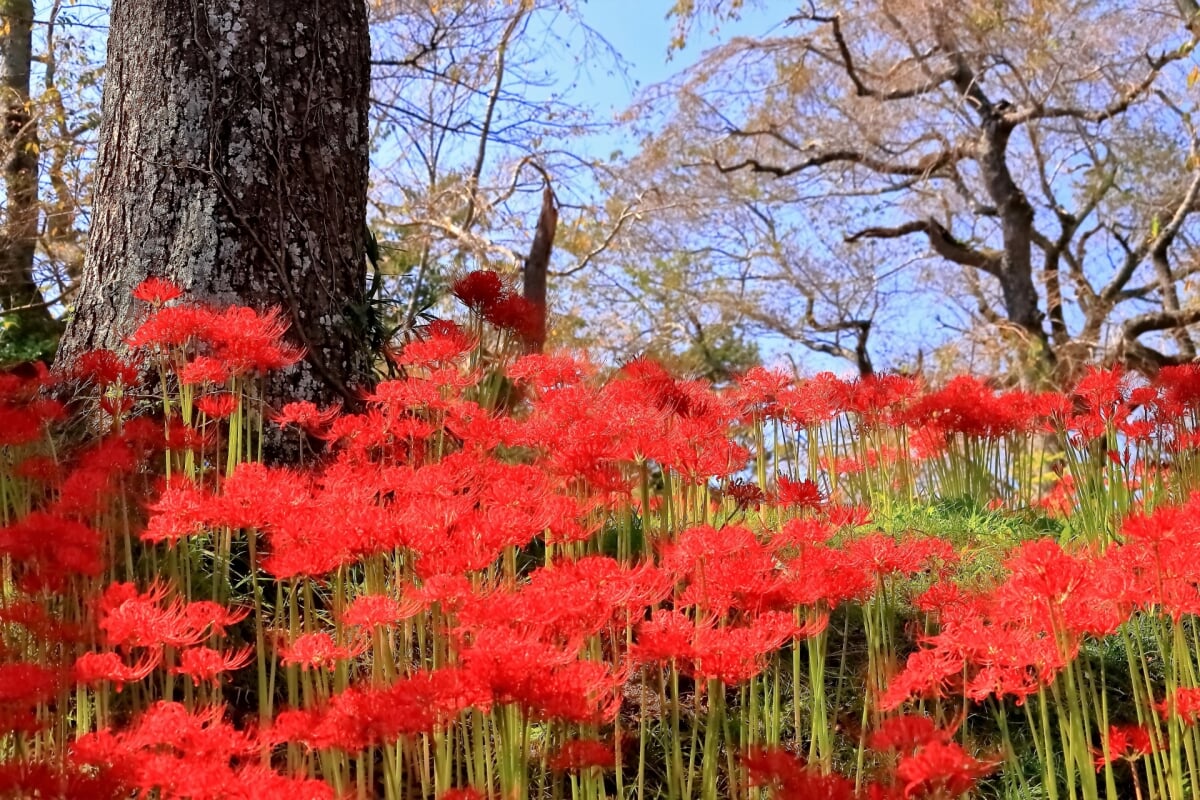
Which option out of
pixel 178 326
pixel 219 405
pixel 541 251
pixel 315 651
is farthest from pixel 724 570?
pixel 541 251

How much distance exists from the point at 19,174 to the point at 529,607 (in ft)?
28.2

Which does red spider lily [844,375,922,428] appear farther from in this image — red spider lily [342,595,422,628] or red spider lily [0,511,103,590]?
red spider lily [0,511,103,590]

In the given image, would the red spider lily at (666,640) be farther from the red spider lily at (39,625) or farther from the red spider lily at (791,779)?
the red spider lily at (39,625)

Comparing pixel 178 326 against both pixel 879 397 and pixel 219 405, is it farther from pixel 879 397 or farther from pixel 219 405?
pixel 879 397

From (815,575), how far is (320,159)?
2.30 m

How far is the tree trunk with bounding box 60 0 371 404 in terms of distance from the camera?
9.86 ft

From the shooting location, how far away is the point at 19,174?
26.6 feet

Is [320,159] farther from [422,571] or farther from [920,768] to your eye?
[920,768]

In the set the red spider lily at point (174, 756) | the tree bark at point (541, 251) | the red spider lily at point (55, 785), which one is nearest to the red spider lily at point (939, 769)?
the red spider lily at point (174, 756)

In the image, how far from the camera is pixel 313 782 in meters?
1.26

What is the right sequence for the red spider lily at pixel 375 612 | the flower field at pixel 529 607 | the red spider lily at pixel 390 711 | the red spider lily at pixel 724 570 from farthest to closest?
the red spider lily at pixel 724 570, the red spider lily at pixel 375 612, the flower field at pixel 529 607, the red spider lily at pixel 390 711

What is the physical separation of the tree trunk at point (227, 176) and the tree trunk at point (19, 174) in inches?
217

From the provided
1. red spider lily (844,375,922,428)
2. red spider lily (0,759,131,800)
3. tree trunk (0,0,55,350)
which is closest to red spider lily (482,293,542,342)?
red spider lily (844,375,922,428)

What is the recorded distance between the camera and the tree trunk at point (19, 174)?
7852mm
